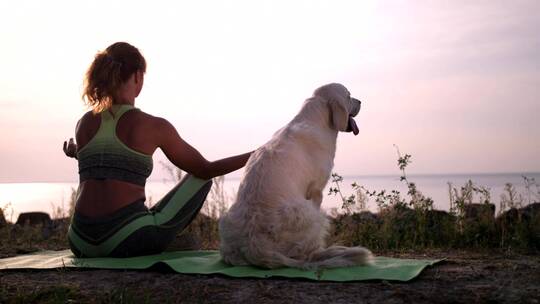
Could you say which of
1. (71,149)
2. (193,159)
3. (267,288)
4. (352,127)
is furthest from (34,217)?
(267,288)

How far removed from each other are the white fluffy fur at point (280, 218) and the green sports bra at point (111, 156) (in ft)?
3.28

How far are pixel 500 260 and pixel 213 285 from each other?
276cm

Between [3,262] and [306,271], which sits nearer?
[306,271]

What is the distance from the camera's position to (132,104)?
556cm

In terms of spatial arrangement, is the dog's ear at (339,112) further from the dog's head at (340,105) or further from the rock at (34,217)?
the rock at (34,217)

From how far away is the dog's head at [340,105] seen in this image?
5.66 metres

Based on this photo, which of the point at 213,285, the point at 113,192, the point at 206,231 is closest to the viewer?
the point at 213,285

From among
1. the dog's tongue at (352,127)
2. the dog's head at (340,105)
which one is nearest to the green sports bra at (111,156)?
the dog's head at (340,105)

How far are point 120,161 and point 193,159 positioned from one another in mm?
695

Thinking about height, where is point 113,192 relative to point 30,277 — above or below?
above

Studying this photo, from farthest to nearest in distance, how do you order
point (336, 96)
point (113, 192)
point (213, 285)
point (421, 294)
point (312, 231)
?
point (336, 96), point (113, 192), point (312, 231), point (213, 285), point (421, 294)

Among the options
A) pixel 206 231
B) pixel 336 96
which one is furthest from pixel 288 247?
pixel 206 231

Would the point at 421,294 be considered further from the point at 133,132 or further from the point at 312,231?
the point at 133,132

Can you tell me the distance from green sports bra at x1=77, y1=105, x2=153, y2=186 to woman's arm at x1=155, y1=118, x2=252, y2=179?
28cm
